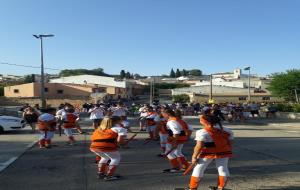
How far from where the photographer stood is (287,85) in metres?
67.9

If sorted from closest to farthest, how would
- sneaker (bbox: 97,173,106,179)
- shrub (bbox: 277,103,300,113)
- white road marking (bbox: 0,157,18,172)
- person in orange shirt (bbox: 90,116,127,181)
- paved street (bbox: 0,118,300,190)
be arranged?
paved street (bbox: 0,118,300,190)
person in orange shirt (bbox: 90,116,127,181)
sneaker (bbox: 97,173,106,179)
white road marking (bbox: 0,157,18,172)
shrub (bbox: 277,103,300,113)

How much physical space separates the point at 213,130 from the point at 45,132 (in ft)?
27.3

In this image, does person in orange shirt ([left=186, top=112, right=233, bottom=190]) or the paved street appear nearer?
person in orange shirt ([left=186, top=112, right=233, bottom=190])

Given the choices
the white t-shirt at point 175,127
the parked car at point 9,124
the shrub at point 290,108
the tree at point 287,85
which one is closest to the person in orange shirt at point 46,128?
the white t-shirt at point 175,127

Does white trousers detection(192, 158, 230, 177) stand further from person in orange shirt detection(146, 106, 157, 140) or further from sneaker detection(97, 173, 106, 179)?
person in orange shirt detection(146, 106, 157, 140)

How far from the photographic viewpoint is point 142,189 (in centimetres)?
809

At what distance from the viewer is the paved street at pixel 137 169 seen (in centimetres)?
844

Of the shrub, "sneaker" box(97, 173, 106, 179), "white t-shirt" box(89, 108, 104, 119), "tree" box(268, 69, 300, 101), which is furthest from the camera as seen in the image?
"tree" box(268, 69, 300, 101)

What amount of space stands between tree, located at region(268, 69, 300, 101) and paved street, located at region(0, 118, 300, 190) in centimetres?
5483

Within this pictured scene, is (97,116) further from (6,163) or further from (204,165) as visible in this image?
(204,165)

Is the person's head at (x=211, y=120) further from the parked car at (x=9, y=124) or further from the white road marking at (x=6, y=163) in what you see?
the parked car at (x=9, y=124)

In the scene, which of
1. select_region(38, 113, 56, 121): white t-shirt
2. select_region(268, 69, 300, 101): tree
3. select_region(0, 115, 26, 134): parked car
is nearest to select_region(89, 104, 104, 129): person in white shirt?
select_region(0, 115, 26, 134): parked car

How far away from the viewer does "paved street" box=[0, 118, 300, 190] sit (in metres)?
8.44

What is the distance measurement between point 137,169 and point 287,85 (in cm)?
6141
